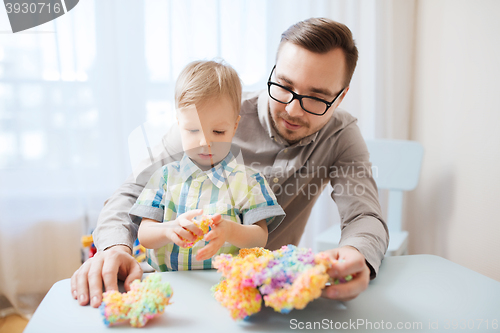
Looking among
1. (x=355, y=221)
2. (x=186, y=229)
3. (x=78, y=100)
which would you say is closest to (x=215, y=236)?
(x=186, y=229)

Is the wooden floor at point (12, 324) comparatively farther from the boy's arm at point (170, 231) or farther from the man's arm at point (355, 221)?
the man's arm at point (355, 221)

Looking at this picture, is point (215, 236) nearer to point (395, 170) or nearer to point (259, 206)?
point (259, 206)

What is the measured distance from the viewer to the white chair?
5.95 feet

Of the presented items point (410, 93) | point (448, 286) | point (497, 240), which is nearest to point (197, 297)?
point (448, 286)

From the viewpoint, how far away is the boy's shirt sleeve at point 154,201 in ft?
2.65

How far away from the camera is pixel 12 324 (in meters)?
1.71

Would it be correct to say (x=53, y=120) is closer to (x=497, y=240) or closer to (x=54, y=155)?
(x=54, y=155)

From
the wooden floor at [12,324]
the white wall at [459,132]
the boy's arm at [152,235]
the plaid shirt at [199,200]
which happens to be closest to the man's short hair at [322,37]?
the plaid shirt at [199,200]

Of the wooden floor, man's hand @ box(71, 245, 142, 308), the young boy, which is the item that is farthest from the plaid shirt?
the wooden floor

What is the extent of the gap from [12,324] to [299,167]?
168 cm

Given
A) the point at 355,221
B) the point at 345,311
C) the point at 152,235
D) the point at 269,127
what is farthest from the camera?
the point at 269,127

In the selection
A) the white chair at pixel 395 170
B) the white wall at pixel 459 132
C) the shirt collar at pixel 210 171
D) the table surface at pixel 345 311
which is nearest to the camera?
the table surface at pixel 345 311

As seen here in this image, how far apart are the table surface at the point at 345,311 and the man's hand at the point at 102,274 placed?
0.06 ft

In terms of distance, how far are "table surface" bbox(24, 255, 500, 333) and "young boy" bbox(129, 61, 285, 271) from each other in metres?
0.10
